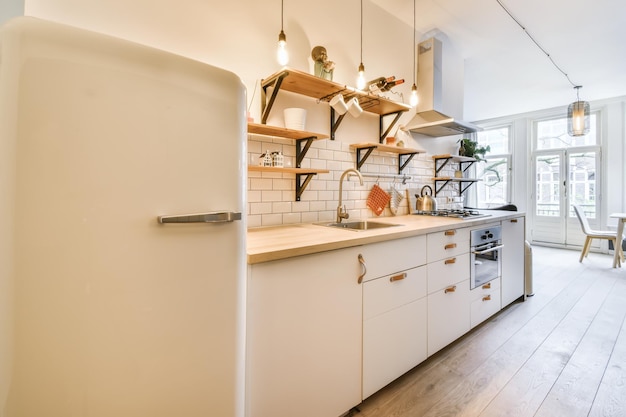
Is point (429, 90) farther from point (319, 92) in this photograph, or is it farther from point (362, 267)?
point (362, 267)

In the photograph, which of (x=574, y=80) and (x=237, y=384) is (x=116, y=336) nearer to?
(x=237, y=384)

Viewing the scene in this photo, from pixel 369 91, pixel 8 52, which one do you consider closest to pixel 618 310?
pixel 369 91

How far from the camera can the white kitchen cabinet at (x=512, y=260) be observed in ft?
8.54

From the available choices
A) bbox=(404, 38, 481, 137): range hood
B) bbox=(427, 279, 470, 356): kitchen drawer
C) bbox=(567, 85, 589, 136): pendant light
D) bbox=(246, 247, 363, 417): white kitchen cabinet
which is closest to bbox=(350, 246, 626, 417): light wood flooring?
bbox=(427, 279, 470, 356): kitchen drawer

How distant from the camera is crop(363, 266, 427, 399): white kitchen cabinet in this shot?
145cm

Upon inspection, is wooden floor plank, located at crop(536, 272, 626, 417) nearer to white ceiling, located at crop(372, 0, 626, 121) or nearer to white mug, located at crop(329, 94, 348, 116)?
white mug, located at crop(329, 94, 348, 116)

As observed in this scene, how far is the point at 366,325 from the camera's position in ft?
4.71

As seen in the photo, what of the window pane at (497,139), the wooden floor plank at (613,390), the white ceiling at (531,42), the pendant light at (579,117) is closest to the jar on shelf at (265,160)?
the white ceiling at (531,42)

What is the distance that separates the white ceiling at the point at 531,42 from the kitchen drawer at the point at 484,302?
2428 millimetres

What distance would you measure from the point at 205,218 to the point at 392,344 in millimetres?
1273

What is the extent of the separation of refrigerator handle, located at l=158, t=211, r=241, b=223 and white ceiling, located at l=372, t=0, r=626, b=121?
8.23ft

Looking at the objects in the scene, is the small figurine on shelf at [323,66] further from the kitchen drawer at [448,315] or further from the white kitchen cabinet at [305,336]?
the kitchen drawer at [448,315]

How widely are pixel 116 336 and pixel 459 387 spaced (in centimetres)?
174

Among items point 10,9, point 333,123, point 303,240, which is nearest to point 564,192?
point 333,123
